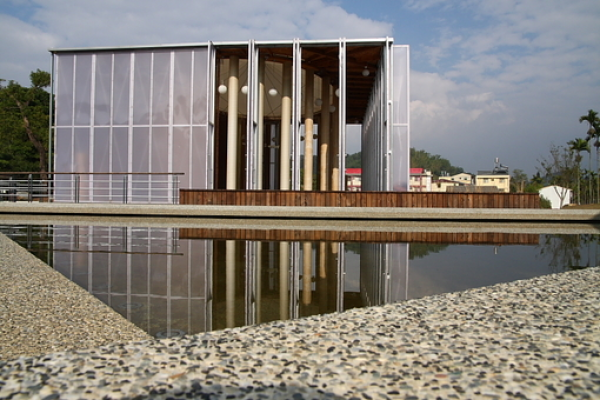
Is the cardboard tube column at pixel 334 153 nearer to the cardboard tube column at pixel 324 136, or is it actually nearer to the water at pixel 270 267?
the cardboard tube column at pixel 324 136

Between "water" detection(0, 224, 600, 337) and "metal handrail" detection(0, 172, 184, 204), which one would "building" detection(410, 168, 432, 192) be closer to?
"metal handrail" detection(0, 172, 184, 204)

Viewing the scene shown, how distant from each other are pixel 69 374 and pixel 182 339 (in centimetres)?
66

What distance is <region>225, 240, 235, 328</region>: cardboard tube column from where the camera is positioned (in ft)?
11.6

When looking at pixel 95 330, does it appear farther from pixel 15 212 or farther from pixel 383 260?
pixel 15 212

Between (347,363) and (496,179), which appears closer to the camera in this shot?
(347,363)

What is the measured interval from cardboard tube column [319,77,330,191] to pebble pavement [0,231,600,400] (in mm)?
19652

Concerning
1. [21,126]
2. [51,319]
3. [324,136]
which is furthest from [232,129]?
[21,126]

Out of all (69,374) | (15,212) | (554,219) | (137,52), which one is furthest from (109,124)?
(69,374)

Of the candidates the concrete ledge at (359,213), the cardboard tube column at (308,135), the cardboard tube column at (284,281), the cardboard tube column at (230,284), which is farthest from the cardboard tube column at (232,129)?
the cardboard tube column at (284,281)

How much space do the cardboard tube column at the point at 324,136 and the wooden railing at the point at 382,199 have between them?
698cm

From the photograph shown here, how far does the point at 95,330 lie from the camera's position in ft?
10.3

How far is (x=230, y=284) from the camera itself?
15.7ft

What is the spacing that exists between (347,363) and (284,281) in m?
2.71

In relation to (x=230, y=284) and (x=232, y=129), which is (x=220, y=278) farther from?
(x=232, y=129)
